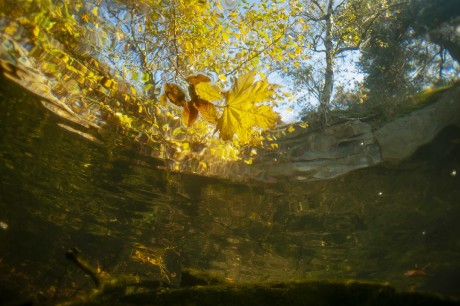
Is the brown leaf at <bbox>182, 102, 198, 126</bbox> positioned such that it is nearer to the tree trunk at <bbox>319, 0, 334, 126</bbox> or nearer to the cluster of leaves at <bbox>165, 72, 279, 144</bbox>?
the cluster of leaves at <bbox>165, 72, 279, 144</bbox>

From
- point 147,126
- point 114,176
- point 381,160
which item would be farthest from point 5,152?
point 381,160

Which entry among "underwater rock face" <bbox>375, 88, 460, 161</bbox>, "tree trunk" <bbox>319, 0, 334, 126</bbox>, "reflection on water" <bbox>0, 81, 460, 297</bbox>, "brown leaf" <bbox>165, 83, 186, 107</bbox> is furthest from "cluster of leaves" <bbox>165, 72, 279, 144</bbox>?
"underwater rock face" <bbox>375, 88, 460, 161</bbox>

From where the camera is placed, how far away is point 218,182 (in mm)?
12336

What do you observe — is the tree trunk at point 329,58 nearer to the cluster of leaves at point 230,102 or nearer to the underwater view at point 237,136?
the underwater view at point 237,136

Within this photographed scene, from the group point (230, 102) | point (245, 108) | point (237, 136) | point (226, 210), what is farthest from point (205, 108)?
point (226, 210)

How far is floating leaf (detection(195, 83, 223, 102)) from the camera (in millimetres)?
2497

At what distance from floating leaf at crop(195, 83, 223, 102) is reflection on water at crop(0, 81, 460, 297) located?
20.9 feet

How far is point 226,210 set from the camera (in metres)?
14.6

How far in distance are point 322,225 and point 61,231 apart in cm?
2179

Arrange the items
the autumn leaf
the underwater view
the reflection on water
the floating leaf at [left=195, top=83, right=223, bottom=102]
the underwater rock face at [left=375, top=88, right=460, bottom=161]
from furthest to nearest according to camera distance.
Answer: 1. the reflection on water
2. the underwater rock face at [left=375, top=88, right=460, bottom=161]
3. the underwater view
4. the autumn leaf
5. the floating leaf at [left=195, top=83, right=223, bottom=102]

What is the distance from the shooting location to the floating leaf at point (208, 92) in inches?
98.3

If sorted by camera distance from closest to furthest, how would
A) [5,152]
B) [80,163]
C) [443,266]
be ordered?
[80,163]
[5,152]
[443,266]

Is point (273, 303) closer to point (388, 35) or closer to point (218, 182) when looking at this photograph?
point (218, 182)

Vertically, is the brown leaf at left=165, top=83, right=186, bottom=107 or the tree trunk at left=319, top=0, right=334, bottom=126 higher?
the tree trunk at left=319, top=0, right=334, bottom=126
